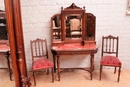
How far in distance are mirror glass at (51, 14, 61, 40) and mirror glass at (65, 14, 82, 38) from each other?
0.14 m

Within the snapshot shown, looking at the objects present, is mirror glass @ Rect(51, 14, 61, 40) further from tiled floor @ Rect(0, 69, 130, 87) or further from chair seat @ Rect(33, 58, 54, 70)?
tiled floor @ Rect(0, 69, 130, 87)

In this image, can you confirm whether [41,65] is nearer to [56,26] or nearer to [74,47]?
[74,47]

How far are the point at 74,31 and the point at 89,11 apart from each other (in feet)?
1.61

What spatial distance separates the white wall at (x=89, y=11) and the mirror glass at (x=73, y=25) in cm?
24

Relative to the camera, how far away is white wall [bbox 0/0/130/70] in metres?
2.99

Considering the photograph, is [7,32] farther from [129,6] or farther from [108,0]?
[129,6]

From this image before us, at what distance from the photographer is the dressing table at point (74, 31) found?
113 inches

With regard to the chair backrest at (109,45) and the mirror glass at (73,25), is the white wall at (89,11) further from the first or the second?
the mirror glass at (73,25)

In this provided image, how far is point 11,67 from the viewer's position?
2.02 m

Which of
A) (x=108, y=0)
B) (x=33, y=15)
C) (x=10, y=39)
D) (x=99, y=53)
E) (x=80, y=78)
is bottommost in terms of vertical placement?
(x=80, y=78)

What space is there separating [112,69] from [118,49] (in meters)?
0.46

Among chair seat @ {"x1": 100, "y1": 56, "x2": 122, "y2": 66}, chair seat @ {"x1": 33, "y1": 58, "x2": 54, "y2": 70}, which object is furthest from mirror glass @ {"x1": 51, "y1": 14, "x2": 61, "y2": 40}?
chair seat @ {"x1": 100, "y1": 56, "x2": 122, "y2": 66}

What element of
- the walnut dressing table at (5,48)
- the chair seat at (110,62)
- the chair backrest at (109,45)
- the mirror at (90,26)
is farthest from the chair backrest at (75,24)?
the walnut dressing table at (5,48)

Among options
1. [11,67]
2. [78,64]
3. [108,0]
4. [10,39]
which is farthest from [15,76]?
[108,0]
